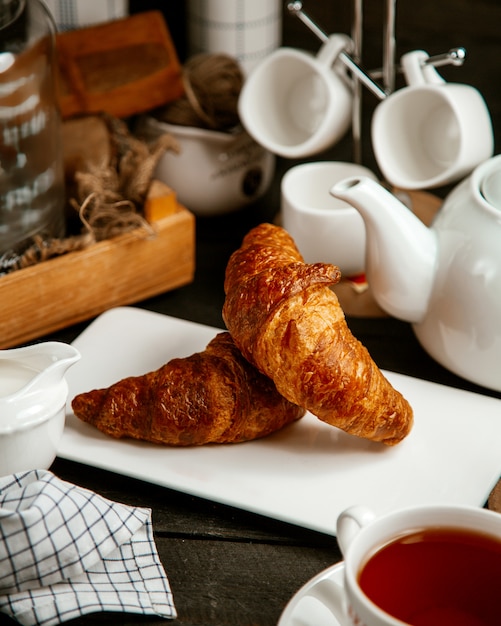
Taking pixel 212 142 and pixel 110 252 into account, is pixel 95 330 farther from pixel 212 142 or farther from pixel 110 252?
pixel 212 142

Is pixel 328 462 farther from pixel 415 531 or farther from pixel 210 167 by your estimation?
pixel 210 167

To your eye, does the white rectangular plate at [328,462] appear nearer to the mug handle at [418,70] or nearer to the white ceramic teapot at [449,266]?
the white ceramic teapot at [449,266]

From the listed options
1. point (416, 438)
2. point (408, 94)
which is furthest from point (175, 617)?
point (408, 94)

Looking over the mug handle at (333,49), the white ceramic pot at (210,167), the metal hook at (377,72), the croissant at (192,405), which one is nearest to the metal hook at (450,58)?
the metal hook at (377,72)

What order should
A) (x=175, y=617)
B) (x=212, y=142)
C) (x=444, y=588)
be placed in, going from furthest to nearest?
(x=212, y=142), (x=175, y=617), (x=444, y=588)

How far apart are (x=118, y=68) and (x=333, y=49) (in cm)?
32

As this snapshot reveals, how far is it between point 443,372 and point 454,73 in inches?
24.5

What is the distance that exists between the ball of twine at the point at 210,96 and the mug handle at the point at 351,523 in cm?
80

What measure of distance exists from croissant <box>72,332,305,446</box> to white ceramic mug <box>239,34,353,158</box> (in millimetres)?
406

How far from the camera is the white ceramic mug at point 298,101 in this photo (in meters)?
1.21

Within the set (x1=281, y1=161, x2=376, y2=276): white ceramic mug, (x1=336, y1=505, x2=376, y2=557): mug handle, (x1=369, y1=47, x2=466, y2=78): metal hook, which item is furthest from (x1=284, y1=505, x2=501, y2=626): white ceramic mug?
(x1=369, y1=47, x2=466, y2=78): metal hook

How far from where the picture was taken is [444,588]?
65 centimetres

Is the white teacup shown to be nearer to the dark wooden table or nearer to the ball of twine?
the dark wooden table

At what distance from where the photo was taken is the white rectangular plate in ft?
2.81
